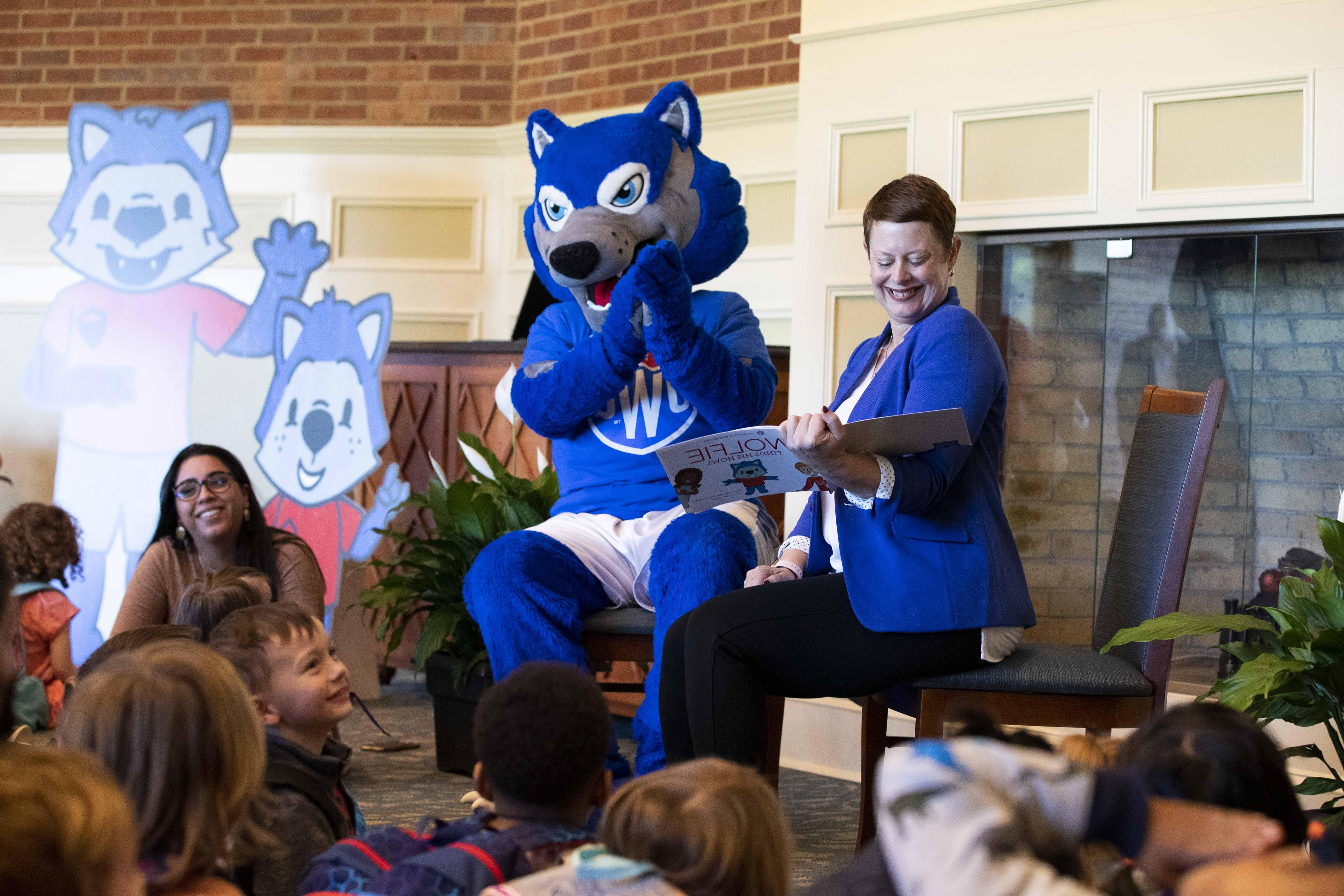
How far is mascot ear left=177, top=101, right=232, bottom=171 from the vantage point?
363cm

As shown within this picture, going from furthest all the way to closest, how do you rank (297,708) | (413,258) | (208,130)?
(413,258)
(208,130)
(297,708)

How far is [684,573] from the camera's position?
2098 millimetres

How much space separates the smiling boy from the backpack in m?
0.23

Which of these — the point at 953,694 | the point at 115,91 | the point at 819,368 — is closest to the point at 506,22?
the point at 115,91

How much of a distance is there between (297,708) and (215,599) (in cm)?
51

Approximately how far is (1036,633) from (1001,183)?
103 cm

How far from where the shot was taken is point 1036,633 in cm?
289

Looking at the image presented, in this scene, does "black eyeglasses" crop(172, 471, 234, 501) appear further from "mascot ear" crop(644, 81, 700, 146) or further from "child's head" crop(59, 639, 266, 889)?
"child's head" crop(59, 639, 266, 889)

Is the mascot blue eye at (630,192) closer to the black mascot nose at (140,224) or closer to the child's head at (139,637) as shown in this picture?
the child's head at (139,637)

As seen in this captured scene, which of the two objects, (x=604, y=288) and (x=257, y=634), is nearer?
(x=257, y=634)

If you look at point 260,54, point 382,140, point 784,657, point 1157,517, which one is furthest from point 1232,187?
point 260,54

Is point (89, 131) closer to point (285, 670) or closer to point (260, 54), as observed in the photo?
point (260, 54)

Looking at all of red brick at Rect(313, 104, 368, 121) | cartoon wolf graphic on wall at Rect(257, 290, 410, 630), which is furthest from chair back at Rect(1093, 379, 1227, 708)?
red brick at Rect(313, 104, 368, 121)

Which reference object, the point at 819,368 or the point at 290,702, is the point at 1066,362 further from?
the point at 290,702
